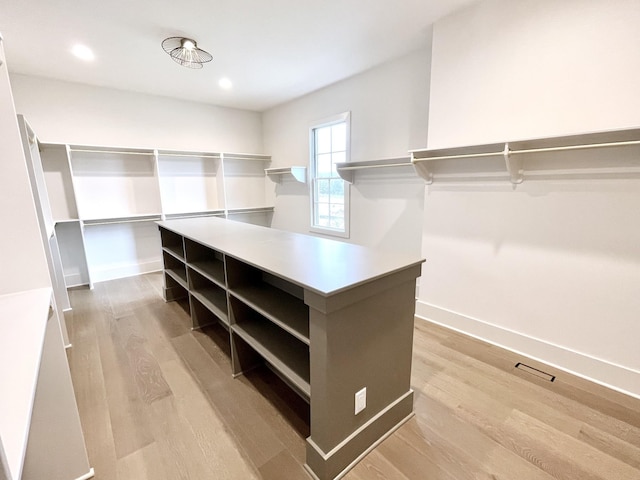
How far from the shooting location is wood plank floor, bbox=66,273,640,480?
4.72ft

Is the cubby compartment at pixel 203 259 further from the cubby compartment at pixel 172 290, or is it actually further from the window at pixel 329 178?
the window at pixel 329 178

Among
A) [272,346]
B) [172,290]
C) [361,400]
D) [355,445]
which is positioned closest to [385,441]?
[355,445]

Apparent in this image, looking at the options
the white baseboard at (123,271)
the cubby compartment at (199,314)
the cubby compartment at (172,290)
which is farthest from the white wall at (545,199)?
the white baseboard at (123,271)

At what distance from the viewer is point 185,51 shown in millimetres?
2820

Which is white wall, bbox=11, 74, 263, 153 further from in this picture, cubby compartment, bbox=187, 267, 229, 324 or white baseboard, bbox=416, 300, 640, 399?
white baseboard, bbox=416, 300, 640, 399

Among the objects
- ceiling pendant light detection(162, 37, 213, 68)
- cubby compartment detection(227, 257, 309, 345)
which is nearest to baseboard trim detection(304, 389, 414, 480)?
cubby compartment detection(227, 257, 309, 345)

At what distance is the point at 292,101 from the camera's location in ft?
15.4

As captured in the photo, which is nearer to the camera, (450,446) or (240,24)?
(450,446)

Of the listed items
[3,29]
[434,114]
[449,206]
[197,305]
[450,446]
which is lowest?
[450,446]

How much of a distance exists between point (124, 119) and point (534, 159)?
4872mm

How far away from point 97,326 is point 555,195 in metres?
4.13

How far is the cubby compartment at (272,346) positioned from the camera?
1.54 meters

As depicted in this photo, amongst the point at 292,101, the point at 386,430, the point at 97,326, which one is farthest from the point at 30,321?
the point at 292,101

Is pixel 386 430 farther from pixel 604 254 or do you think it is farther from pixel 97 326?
pixel 97 326
